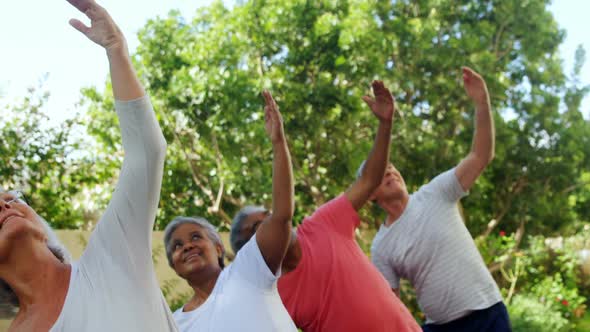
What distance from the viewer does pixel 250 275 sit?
2479 millimetres

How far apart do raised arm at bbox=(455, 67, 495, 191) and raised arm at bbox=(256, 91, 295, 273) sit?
Result: 149 centimetres

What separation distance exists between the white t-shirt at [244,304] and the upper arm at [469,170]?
1.71 metres

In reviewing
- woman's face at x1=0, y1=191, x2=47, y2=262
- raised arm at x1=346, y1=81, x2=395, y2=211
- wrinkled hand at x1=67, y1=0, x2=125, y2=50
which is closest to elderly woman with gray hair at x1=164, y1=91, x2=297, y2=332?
raised arm at x1=346, y1=81, x2=395, y2=211

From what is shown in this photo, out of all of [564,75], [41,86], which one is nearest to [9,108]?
[41,86]

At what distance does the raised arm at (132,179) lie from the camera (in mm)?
1707

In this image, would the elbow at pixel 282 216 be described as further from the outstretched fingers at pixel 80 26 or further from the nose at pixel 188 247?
the outstretched fingers at pixel 80 26

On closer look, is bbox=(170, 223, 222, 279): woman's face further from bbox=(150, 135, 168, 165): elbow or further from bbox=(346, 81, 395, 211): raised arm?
bbox=(150, 135, 168, 165): elbow

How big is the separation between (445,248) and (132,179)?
2.44 m

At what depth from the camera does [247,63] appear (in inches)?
413

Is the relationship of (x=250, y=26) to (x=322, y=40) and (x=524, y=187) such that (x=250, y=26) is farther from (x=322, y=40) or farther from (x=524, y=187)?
(x=524, y=187)

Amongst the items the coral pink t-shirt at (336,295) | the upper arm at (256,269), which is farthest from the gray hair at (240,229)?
the upper arm at (256,269)

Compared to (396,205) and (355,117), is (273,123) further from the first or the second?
(355,117)

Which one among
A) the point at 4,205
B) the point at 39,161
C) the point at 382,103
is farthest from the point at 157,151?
the point at 39,161

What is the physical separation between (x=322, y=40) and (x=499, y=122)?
329cm
